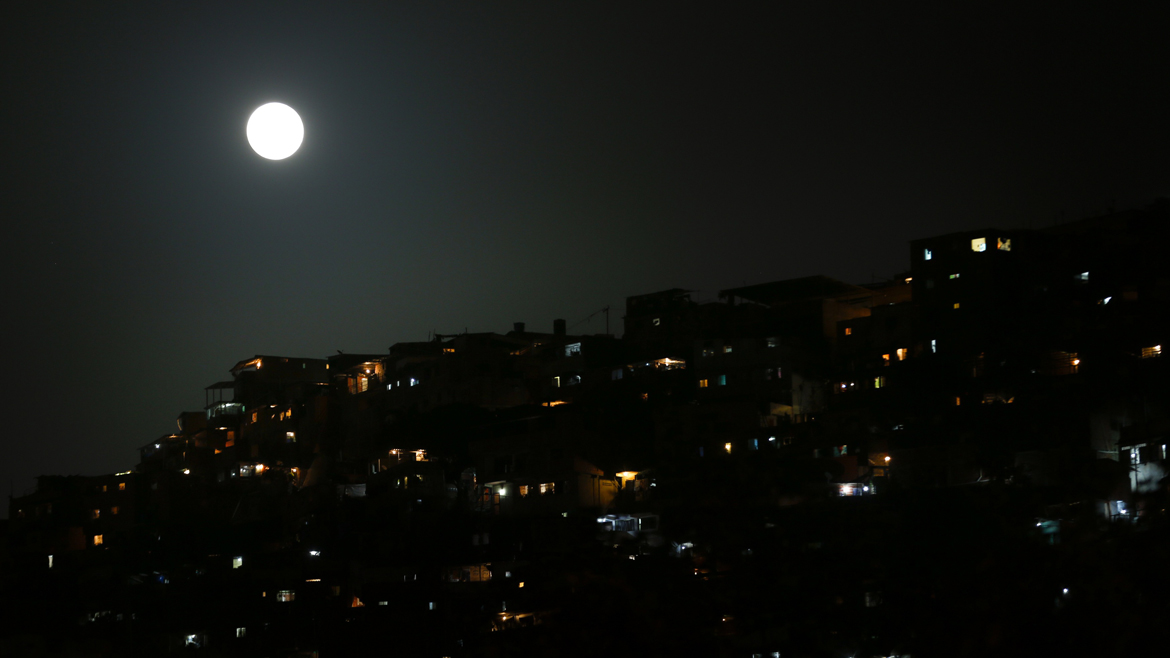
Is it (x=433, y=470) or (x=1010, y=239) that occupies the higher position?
(x=1010, y=239)

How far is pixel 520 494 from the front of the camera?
33562 millimetres

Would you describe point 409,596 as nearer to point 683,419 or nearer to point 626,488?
point 626,488

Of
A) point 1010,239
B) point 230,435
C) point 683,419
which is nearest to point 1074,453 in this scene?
point 1010,239

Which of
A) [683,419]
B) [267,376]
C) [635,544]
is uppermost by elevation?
[267,376]

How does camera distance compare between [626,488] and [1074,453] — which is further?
[626,488]

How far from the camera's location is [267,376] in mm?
52938

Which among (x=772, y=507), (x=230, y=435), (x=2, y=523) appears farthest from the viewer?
(x=230, y=435)

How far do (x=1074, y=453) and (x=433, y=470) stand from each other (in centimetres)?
2074

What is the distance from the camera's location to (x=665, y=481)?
29.7m

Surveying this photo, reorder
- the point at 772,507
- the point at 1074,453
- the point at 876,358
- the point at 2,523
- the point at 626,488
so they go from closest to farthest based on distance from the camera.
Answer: the point at 772,507
the point at 1074,453
the point at 626,488
the point at 876,358
the point at 2,523

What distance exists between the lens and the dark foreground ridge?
41.5ft

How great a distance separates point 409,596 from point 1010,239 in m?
21.9

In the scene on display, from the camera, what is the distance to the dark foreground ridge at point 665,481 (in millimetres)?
12664

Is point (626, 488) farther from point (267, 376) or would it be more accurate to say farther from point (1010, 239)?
point (267, 376)
